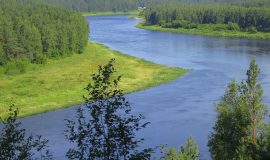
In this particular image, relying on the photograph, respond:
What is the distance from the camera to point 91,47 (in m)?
112

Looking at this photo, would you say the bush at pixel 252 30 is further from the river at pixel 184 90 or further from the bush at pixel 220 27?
the river at pixel 184 90

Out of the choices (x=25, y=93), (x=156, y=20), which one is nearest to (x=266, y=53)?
(x=25, y=93)

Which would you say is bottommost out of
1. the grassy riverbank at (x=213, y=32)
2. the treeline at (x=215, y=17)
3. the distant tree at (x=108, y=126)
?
the grassy riverbank at (x=213, y=32)

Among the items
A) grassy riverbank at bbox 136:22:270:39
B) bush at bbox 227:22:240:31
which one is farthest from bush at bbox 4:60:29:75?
bush at bbox 227:22:240:31

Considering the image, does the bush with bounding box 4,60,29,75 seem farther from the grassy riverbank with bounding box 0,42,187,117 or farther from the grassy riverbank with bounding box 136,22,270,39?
the grassy riverbank with bounding box 136,22,270,39

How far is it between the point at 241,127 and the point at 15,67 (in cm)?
5859

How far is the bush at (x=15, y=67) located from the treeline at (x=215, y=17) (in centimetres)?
9009

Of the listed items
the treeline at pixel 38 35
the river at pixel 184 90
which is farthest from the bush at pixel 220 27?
the treeline at pixel 38 35

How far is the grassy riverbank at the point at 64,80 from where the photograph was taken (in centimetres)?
5878

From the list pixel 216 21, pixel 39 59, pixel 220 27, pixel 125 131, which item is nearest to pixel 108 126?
pixel 125 131

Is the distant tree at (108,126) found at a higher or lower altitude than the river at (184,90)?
higher

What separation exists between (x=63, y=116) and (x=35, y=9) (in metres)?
72.5

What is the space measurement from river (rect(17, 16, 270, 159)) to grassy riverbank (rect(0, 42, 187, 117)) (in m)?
3.23

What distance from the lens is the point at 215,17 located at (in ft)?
543
